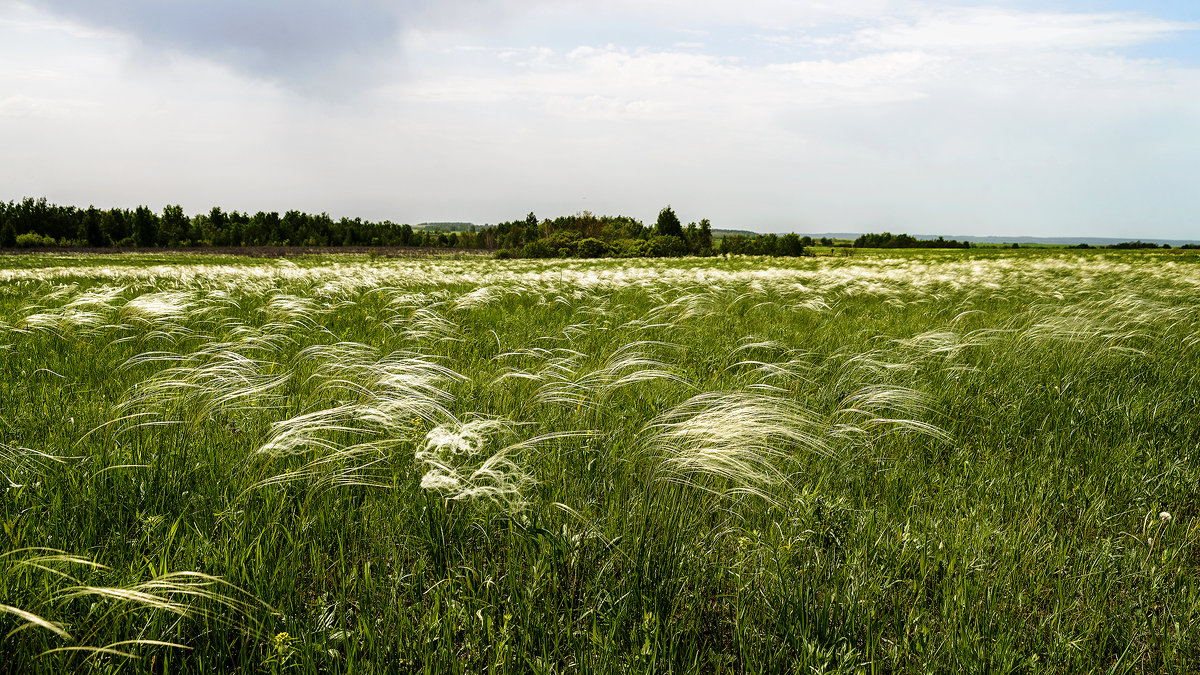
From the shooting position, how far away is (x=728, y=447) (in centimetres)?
206

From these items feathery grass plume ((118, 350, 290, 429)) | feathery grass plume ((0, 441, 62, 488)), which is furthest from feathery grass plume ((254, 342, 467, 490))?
feathery grass plume ((0, 441, 62, 488))

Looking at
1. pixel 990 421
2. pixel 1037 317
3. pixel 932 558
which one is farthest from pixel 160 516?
pixel 1037 317

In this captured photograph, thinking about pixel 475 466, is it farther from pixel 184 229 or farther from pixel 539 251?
pixel 184 229

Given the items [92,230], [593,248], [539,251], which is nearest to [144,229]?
[92,230]

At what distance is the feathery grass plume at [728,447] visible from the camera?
78.2 inches

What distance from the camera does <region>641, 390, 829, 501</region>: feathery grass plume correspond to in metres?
1.99

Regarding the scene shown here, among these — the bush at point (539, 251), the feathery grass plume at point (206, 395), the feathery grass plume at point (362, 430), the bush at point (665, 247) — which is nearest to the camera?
the feathery grass plume at point (362, 430)

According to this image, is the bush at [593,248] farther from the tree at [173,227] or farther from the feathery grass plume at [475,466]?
the tree at [173,227]

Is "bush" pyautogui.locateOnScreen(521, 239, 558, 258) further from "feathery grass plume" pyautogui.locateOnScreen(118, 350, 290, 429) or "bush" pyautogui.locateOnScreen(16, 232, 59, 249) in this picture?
"bush" pyautogui.locateOnScreen(16, 232, 59, 249)

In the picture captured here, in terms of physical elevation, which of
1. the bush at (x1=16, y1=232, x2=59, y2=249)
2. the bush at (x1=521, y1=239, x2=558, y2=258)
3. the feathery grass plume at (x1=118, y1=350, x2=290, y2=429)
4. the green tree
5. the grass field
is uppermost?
the green tree

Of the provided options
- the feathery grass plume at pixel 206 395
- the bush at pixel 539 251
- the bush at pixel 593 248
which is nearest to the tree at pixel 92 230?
the bush at pixel 539 251

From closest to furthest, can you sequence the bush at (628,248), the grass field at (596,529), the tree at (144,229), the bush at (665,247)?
1. the grass field at (596,529)
2. the bush at (628,248)
3. the bush at (665,247)
4. the tree at (144,229)

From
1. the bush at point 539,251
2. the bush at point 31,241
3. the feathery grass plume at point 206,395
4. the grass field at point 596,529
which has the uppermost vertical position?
the bush at point 31,241

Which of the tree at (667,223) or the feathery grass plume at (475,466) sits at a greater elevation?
the tree at (667,223)
